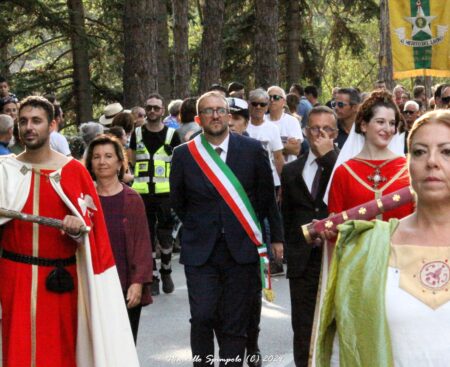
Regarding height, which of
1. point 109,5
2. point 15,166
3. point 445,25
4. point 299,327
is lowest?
point 299,327

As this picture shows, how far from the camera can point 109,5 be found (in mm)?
28375

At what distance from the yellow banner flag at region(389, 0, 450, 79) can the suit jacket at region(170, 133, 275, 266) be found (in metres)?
7.95

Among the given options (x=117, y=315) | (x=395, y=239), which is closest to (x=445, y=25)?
(x=117, y=315)

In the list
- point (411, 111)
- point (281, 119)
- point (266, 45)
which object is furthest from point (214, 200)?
point (266, 45)

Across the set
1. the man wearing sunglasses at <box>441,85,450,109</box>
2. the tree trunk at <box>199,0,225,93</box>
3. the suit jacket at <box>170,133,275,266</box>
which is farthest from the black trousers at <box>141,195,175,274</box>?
the tree trunk at <box>199,0,225,93</box>

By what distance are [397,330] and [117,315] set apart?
3.31 m

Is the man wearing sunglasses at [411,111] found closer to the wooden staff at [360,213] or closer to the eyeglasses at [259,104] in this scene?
the eyeglasses at [259,104]

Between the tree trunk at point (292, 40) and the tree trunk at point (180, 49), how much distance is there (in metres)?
5.53

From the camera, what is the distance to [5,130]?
10500 millimetres

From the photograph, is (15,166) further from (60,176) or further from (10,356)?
(10,356)

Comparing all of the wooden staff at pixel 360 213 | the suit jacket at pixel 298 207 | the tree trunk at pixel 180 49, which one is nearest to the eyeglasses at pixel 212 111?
the suit jacket at pixel 298 207

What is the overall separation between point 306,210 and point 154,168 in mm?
4250

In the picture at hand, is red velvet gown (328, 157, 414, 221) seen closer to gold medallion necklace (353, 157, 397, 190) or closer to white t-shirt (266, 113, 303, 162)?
gold medallion necklace (353, 157, 397, 190)

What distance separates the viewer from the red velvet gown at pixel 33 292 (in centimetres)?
678
